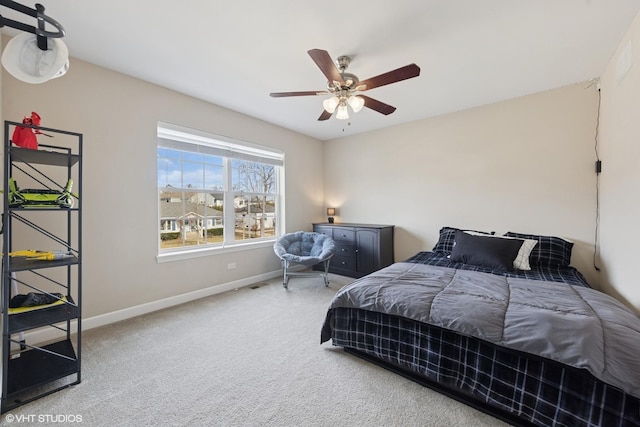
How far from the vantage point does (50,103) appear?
7.49ft

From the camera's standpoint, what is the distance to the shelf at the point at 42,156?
1640 millimetres

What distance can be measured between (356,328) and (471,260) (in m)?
1.67

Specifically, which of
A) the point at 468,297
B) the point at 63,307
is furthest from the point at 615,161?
the point at 63,307

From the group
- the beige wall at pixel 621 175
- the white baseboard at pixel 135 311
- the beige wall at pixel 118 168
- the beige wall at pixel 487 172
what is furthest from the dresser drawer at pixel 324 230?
the beige wall at pixel 621 175

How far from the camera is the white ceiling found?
179 centimetres

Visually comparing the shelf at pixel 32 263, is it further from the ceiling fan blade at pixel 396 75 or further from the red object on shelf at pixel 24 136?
the ceiling fan blade at pixel 396 75

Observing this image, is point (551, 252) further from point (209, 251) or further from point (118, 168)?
point (118, 168)

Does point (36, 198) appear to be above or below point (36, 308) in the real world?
above

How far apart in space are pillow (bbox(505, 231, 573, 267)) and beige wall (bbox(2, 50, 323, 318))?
12.9 feet

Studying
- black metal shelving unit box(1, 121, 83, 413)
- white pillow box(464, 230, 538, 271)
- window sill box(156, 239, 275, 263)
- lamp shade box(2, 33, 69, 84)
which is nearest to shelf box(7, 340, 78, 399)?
black metal shelving unit box(1, 121, 83, 413)

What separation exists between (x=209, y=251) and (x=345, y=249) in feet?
6.83

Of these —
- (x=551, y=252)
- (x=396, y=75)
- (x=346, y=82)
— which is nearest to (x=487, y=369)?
(x=396, y=75)

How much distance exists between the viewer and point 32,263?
1631 mm

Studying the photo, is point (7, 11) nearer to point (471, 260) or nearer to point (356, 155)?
point (356, 155)
